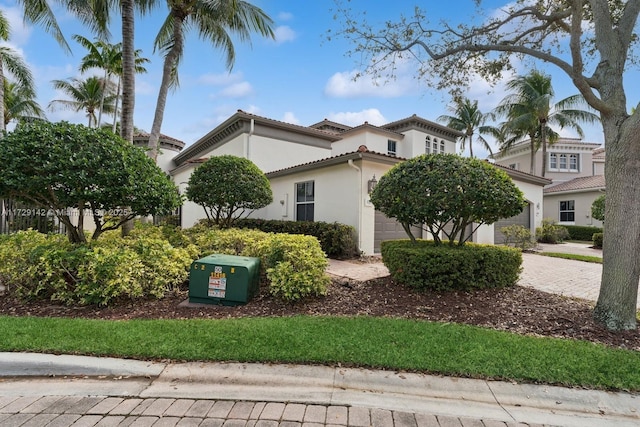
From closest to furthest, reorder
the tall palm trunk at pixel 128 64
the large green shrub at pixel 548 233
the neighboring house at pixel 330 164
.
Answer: the tall palm trunk at pixel 128 64 < the neighboring house at pixel 330 164 < the large green shrub at pixel 548 233

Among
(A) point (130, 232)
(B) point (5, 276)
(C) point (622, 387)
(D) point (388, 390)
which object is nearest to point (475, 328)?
(C) point (622, 387)

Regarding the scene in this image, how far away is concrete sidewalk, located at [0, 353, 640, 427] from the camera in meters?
2.47

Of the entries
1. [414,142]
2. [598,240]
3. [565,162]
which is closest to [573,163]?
[565,162]

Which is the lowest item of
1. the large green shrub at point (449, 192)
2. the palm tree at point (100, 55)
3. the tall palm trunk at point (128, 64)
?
the large green shrub at point (449, 192)

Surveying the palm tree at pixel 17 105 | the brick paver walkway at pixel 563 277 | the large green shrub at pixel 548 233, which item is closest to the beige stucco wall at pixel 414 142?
the large green shrub at pixel 548 233

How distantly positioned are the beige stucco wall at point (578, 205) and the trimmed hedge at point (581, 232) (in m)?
1.19

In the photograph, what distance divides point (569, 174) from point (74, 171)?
33923 mm

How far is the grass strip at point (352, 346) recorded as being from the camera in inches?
122

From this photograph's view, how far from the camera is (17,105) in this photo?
23.4 meters

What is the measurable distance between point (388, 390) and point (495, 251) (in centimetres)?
393

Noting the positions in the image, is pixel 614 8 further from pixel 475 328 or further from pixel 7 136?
pixel 7 136

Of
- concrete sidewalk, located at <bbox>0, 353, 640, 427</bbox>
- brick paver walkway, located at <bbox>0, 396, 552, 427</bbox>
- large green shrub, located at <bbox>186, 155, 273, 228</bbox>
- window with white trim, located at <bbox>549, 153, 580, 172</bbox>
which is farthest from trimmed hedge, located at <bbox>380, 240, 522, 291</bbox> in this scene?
window with white trim, located at <bbox>549, 153, 580, 172</bbox>

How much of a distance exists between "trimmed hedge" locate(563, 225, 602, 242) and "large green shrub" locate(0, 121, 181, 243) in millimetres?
23334

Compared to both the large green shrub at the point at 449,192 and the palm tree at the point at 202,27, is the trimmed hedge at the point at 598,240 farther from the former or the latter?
the palm tree at the point at 202,27
